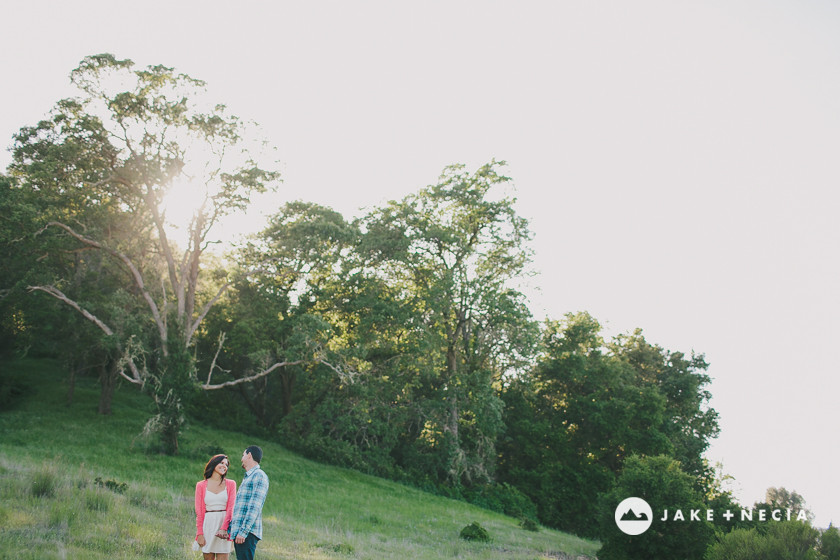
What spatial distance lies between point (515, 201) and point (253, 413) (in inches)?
823

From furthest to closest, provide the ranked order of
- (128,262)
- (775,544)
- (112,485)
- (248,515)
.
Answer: (128,262)
(112,485)
(775,544)
(248,515)

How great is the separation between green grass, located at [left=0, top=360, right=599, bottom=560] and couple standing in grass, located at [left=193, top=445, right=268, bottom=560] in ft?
7.14

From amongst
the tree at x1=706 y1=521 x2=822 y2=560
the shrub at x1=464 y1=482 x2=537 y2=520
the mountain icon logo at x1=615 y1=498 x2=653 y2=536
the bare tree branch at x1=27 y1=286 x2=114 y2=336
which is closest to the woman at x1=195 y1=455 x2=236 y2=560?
the tree at x1=706 y1=521 x2=822 y2=560

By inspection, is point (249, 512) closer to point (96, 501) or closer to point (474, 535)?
point (96, 501)

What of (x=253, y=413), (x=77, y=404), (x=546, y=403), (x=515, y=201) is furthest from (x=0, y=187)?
(x=546, y=403)

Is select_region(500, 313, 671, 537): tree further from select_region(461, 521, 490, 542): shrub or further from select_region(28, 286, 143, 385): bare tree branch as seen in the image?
select_region(28, 286, 143, 385): bare tree branch

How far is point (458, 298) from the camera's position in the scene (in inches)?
1275

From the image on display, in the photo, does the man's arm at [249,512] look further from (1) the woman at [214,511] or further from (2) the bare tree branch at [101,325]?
(2) the bare tree branch at [101,325]

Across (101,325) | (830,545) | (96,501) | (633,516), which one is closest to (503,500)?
(633,516)

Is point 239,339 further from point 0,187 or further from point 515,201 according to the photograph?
point 515,201

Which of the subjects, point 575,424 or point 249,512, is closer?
point 249,512

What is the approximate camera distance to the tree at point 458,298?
101ft

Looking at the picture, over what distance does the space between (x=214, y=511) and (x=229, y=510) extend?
20cm

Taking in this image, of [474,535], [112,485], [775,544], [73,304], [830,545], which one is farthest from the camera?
[73,304]
